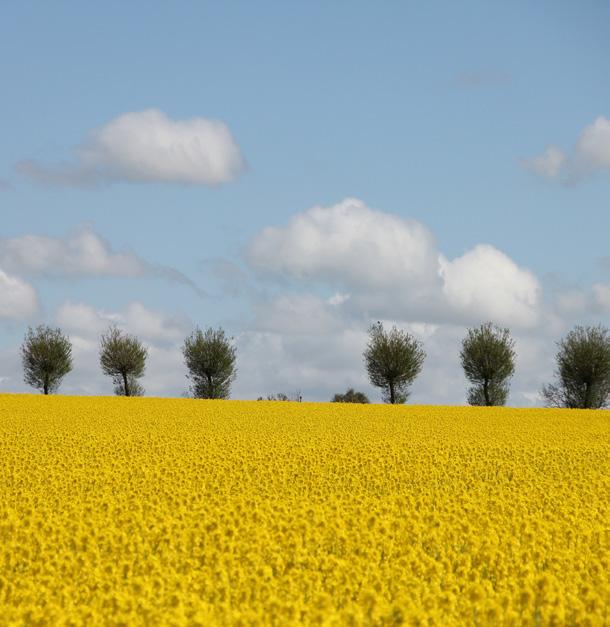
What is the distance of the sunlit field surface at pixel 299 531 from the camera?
29.9 feet

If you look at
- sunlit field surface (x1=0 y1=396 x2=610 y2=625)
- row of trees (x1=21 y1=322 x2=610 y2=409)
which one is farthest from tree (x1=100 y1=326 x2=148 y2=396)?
sunlit field surface (x1=0 y1=396 x2=610 y2=625)

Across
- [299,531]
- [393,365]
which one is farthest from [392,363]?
[299,531]

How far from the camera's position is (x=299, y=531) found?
13031 millimetres

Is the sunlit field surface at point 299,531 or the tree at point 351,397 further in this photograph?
the tree at point 351,397

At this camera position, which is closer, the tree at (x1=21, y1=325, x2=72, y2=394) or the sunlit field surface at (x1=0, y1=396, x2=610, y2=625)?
the sunlit field surface at (x1=0, y1=396, x2=610, y2=625)

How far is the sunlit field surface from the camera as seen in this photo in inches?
359

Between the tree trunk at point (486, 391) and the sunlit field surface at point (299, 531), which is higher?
the tree trunk at point (486, 391)

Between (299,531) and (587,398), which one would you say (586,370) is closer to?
(587,398)

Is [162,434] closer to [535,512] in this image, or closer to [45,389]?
[535,512]

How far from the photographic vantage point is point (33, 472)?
844 inches

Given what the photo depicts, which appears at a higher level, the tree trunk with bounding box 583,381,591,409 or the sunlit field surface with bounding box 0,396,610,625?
the tree trunk with bounding box 583,381,591,409

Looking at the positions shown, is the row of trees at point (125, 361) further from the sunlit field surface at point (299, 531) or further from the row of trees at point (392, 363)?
the sunlit field surface at point (299, 531)

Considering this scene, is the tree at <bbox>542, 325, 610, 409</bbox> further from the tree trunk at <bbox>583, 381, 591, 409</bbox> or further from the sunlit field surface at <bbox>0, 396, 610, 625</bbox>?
the sunlit field surface at <bbox>0, 396, 610, 625</bbox>

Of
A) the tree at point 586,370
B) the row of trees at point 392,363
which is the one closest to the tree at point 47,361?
the row of trees at point 392,363
